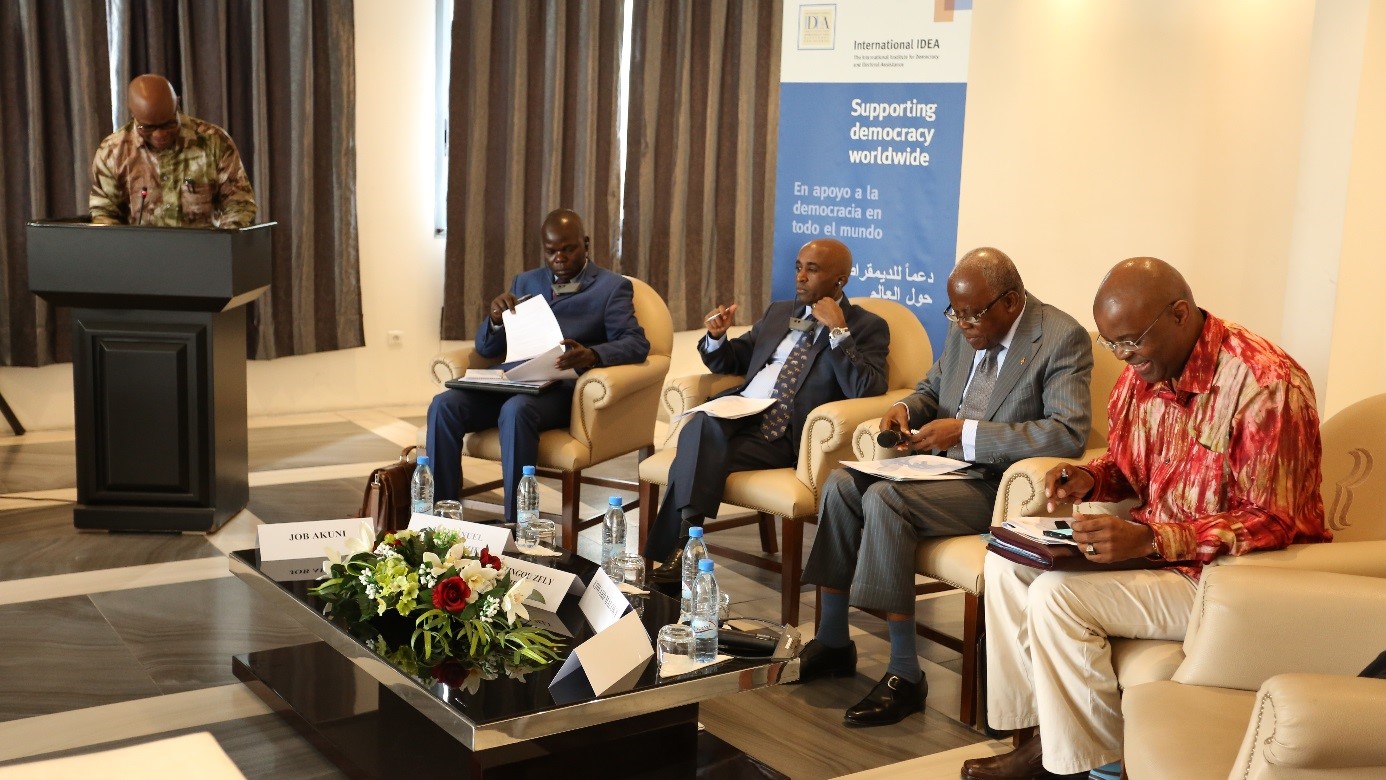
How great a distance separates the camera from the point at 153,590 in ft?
13.5

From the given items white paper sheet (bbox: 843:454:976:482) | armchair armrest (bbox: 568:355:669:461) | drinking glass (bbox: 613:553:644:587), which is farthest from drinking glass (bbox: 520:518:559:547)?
armchair armrest (bbox: 568:355:669:461)

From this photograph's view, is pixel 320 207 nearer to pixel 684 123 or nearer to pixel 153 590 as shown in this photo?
pixel 684 123

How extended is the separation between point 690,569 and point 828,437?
3.23 feet

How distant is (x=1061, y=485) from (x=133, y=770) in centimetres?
220

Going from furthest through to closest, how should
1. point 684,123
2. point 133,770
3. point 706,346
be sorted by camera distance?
point 684,123, point 706,346, point 133,770

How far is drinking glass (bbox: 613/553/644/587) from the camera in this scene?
315 cm

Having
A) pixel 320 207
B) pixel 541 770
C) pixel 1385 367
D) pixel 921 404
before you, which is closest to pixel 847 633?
pixel 921 404

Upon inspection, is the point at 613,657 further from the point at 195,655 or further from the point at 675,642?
the point at 195,655

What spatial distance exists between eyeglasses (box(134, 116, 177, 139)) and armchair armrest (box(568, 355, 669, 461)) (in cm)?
173

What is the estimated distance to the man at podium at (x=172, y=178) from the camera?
4.75 meters

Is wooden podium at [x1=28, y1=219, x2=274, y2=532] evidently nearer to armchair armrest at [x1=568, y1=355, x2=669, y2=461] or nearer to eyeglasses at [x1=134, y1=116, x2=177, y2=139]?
eyeglasses at [x1=134, y1=116, x2=177, y2=139]

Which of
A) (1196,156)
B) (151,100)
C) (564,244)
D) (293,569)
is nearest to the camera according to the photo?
(293,569)

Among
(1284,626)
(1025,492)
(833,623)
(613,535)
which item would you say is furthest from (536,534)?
(1284,626)

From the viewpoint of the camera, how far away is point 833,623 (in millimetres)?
3598
